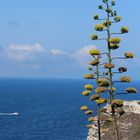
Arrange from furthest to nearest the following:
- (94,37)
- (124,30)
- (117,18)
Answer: (117,18)
(94,37)
(124,30)

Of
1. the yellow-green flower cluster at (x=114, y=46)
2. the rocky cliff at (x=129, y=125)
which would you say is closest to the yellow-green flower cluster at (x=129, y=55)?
the yellow-green flower cluster at (x=114, y=46)

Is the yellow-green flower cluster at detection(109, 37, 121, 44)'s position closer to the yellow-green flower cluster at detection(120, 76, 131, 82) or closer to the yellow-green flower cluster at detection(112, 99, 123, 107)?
the yellow-green flower cluster at detection(120, 76, 131, 82)

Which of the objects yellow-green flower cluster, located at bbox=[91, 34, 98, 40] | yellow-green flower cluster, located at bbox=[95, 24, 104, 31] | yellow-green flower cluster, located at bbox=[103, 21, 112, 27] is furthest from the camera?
yellow-green flower cluster, located at bbox=[103, 21, 112, 27]

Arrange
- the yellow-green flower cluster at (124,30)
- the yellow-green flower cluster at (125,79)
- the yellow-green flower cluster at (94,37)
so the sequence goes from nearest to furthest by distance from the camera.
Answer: the yellow-green flower cluster at (125,79)
the yellow-green flower cluster at (124,30)
the yellow-green flower cluster at (94,37)

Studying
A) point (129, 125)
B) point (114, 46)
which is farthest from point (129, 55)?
point (129, 125)

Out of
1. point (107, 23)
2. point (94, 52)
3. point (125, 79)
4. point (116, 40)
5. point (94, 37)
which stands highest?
point (107, 23)

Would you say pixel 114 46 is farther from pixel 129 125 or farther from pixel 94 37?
pixel 129 125

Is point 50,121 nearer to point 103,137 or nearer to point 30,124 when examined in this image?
point 30,124

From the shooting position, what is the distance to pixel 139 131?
97.6 meters

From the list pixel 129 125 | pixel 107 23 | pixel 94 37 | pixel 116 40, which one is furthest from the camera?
pixel 129 125

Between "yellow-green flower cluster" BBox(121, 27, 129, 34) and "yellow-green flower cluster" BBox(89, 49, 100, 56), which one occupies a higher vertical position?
"yellow-green flower cluster" BBox(121, 27, 129, 34)

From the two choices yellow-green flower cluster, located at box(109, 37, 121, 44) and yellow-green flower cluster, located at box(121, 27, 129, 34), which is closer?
yellow-green flower cluster, located at box(109, 37, 121, 44)

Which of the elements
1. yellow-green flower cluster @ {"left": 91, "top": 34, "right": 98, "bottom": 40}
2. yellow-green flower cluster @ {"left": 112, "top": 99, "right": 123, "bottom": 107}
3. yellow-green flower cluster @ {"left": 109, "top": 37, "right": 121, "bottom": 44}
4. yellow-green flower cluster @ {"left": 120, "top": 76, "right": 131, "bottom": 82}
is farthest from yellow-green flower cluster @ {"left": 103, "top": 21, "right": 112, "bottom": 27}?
yellow-green flower cluster @ {"left": 112, "top": 99, "right": 123, "bottom": 107}

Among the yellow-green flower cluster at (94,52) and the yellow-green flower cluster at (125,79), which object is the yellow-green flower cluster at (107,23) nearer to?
the yellow-green flower cluster at (94,52)
